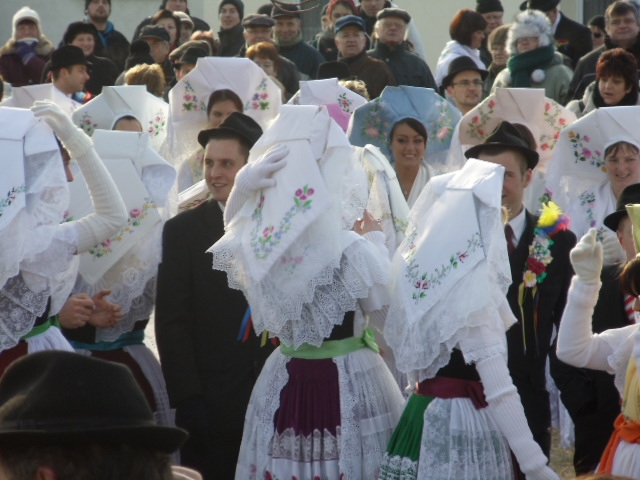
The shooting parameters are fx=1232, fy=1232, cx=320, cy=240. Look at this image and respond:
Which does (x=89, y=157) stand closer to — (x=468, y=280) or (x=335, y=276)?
(x=335, y=276)

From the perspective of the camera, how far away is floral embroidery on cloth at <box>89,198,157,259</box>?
206 inches

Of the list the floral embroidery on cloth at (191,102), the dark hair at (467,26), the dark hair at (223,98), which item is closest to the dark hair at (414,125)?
the dark hair at (223,98)

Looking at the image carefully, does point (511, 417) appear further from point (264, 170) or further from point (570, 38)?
point (570, 38)

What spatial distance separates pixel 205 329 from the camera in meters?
4.88

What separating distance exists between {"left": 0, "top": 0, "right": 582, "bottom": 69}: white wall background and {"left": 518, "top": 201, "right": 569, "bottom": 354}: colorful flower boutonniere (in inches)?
405

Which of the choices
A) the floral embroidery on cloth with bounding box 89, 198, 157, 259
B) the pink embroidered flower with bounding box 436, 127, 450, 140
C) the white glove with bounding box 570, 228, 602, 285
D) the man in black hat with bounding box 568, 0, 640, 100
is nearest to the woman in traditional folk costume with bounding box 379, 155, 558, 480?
the white glove with bounding box 570, 228, 602, 285

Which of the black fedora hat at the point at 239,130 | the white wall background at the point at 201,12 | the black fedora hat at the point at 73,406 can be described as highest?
the white wall background at the point at 201,12

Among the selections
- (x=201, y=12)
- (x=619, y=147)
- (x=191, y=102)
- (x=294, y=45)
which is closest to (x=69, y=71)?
(x=191, y=102)

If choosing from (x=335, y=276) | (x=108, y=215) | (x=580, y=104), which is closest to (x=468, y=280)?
(x=335, y=276)

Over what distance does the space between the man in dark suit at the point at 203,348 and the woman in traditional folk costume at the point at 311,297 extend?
16.9 inches

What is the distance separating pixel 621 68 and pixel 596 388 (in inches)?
122

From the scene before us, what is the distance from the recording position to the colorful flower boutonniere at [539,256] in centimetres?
475

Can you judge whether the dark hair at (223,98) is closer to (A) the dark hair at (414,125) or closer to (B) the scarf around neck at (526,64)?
(A) the dark hair at (414,125)

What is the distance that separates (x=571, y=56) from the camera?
1053cm
